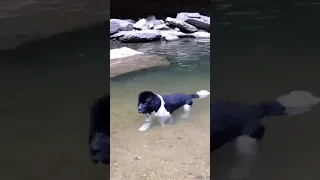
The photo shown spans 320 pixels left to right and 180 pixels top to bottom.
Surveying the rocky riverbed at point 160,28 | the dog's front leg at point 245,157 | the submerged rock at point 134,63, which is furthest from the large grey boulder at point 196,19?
the dog's front leg at point 245,157

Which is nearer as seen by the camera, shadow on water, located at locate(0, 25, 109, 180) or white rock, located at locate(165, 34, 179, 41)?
shadow on water, located at locate(0, 25, 109, 180)

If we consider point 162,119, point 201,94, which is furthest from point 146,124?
point 201,94

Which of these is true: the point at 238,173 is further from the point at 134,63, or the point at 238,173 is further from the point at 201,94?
the point at 134,63

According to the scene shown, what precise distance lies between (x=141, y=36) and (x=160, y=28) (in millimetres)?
65

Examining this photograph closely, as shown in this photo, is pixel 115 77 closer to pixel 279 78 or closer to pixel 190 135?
pixel 190 135

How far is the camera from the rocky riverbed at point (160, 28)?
1272 mm

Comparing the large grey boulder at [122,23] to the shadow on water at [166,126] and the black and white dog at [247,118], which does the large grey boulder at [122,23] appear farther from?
the black and white dog at [247,118]

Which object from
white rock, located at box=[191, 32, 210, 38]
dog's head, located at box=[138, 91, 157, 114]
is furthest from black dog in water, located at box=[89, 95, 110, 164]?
white rock, located at box=[191, 32, 210, 38]

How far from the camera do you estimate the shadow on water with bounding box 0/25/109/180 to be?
3.76ft

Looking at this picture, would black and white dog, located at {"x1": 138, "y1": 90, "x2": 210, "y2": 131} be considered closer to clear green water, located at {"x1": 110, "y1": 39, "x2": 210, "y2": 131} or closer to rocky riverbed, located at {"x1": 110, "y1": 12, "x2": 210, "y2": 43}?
clear green water, located at {"x1": 110, "y1": 39, "x2": 210, "y2": 131}

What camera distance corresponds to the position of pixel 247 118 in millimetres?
1208

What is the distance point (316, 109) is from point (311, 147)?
0.35ft

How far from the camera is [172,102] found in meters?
1.25

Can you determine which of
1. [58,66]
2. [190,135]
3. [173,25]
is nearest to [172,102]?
[190,135]
